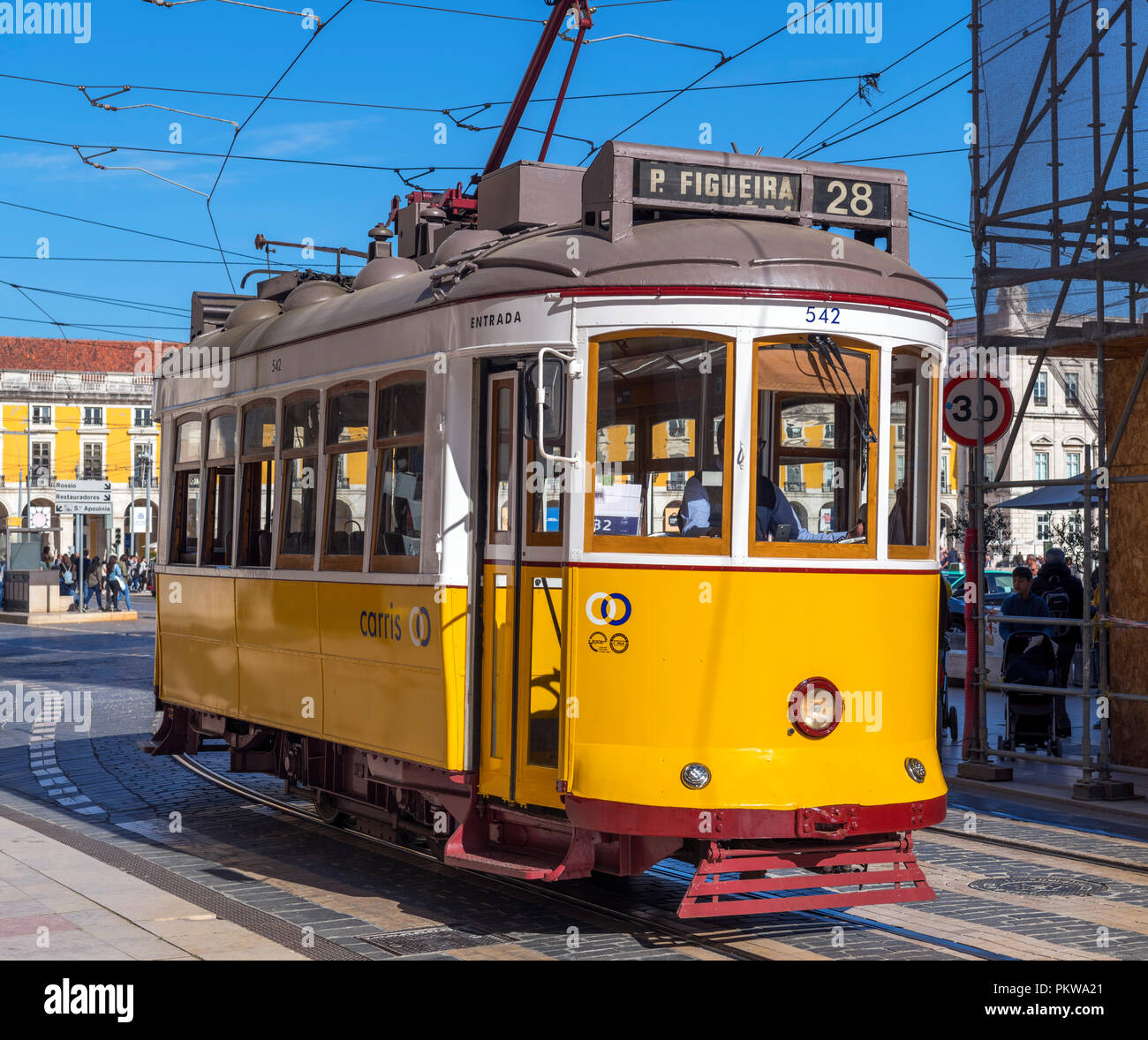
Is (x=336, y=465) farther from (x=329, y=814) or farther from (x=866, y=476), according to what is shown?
(x=866, y=476)

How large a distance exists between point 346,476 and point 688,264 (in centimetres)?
261

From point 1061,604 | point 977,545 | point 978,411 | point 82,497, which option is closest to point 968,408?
point 978,411

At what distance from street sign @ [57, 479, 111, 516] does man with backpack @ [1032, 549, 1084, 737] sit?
96.0 ft

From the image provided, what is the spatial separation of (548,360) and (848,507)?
1583 millimetres

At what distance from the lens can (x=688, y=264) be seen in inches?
286

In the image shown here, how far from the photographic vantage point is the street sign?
40.2 meters

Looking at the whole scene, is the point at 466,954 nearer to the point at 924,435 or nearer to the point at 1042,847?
the point at 924,435

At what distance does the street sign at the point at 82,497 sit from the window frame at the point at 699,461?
34612 millimetres

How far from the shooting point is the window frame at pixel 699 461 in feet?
23.4

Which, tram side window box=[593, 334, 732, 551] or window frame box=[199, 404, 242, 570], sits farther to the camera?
window frame box=[199, 404, 242, 570]

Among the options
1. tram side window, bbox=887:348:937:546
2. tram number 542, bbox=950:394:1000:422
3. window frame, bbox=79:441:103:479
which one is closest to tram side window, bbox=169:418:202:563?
tram side window, bbox=887:348:937:546

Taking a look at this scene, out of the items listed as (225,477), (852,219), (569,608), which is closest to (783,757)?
(569,608)

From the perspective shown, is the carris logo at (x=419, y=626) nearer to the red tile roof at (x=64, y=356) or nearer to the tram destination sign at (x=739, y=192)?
the tram destination sign at (x=739, y=192)

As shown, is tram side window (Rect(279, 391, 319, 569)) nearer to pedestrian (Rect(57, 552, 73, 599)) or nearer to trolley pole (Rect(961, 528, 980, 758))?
trolley pole (Rect(961, 528, 980, 758))
